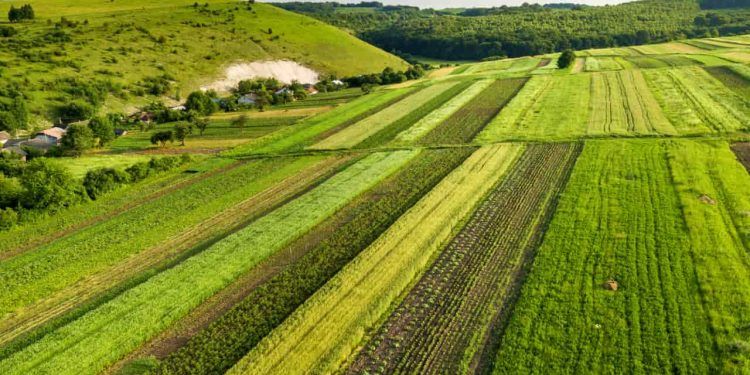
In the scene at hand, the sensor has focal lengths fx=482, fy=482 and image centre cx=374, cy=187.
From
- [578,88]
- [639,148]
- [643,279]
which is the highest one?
[578,88]

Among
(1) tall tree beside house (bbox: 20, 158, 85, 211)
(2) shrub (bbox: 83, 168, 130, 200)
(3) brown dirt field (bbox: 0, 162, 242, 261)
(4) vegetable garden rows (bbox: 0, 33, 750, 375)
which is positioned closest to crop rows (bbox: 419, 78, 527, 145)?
(4) vegetable garden rows (bbox: 0, 33, 750, 375)

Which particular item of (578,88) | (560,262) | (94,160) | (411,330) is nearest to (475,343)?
(411,330)

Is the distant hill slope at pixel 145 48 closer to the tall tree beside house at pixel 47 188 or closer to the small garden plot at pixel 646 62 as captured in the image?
the tall tree beside house at pixel 47 188

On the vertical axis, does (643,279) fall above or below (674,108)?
below

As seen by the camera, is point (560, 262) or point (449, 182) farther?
point (449, 182)

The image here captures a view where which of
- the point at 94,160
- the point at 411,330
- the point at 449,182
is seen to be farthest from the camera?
the point at 94,160

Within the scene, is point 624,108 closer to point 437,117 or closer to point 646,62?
point 437,117

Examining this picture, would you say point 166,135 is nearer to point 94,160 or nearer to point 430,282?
point 94,160
